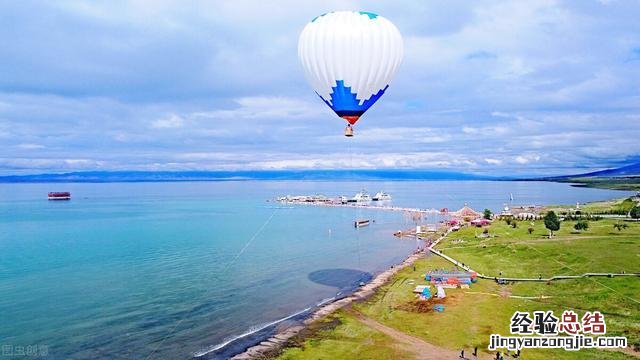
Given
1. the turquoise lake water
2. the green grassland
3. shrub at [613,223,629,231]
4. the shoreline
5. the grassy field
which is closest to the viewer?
the grassy field

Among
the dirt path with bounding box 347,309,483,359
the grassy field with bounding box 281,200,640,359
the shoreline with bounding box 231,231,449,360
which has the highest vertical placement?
the grassy field with bounding box 281,200,640,359

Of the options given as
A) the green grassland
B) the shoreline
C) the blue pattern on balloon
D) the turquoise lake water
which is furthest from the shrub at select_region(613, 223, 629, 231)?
the blue pattern on balloon

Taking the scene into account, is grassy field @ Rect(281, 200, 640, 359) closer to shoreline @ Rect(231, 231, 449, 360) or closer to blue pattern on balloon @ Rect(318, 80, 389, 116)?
shoreline @ Rect(231, 231, 449, 360)

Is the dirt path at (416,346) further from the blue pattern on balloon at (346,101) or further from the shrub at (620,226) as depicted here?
the shrub at (620,226)

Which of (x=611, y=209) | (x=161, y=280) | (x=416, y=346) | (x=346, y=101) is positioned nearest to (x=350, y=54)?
(x=346, y=101)

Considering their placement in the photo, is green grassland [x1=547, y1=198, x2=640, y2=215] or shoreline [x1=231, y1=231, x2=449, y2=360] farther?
green grassland [x1=547, y1=198, x2=640, y2=215]

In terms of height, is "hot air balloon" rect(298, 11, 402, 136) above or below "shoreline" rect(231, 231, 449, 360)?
above
